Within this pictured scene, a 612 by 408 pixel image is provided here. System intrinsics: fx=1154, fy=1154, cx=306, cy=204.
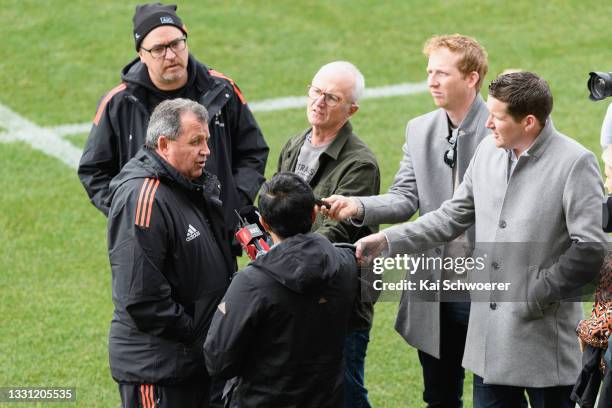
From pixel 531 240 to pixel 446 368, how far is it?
1.11m

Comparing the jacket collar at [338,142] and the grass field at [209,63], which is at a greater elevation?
the jacket collar at [338,142]

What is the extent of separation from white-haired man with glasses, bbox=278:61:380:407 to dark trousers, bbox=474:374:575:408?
2.67 ft

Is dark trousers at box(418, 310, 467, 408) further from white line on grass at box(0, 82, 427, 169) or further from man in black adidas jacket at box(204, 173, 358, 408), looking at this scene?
white line on grass at box(0, 82, 427, 169)

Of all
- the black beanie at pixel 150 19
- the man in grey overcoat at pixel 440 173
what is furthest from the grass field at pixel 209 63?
the black beanie at pixel 150 19

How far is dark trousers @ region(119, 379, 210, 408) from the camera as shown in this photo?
4883 millimetres

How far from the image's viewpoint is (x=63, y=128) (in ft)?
35.6

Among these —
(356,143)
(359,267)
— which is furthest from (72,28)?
(359,267)

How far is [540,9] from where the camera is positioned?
13.4 m

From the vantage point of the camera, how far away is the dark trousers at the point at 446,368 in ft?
17.7

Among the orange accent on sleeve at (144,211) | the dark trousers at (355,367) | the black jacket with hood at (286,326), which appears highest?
the orange accent on sleeve at (144,211)

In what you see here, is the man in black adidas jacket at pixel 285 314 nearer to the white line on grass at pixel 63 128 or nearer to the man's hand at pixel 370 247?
the man's hand at pixel 370 247

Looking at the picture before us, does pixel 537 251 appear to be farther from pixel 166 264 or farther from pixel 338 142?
pixel 166 264

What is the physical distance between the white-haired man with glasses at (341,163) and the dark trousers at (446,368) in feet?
1.10

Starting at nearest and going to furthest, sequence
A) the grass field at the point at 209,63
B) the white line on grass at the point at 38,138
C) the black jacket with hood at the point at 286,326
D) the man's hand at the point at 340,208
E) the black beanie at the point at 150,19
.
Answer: the black jacket with hood at the point at 286,326, the man's hand at the point at 340,208, the black beanie at the point at 150,19, the grass field at the point at 209,63, the white line on grass at the point at 38,138
